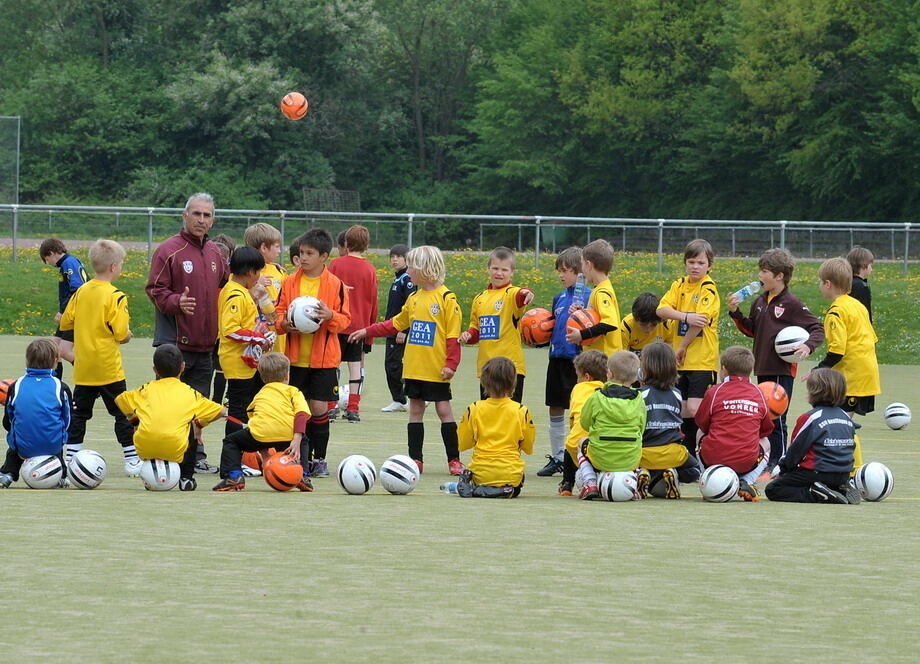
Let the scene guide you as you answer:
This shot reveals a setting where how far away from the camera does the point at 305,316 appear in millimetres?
9906

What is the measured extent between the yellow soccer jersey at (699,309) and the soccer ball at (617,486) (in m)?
2.38

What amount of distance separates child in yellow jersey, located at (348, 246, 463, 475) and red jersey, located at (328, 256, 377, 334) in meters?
3.42

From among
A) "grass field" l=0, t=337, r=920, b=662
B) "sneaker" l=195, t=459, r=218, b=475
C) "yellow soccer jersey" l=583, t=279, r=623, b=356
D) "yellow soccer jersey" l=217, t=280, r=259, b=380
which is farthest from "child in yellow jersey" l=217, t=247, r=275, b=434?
"yellow soccer jersey" l=583, t=279, r=623, b=356

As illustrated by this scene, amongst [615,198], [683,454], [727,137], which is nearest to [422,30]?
[615,198]

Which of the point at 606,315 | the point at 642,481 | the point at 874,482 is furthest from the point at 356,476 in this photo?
the point at 874,482

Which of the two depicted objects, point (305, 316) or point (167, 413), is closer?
point (167, 413)

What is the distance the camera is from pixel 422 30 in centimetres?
6850

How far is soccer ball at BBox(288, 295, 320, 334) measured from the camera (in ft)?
32.5

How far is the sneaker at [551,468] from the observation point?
10570mm

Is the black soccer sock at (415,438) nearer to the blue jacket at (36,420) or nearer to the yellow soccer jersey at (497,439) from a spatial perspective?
the yellow soccer jersey at (497,439)

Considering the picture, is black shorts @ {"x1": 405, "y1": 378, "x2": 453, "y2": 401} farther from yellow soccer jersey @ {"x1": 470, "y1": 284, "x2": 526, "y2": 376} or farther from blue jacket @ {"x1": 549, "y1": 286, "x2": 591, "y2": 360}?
blue jacket @ {"x1": 549, "y1": 286, "x2": 591, "y2": 360}

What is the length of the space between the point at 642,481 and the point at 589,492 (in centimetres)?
39

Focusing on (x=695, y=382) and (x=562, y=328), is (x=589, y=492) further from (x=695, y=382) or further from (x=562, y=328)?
(x=695, y=382)

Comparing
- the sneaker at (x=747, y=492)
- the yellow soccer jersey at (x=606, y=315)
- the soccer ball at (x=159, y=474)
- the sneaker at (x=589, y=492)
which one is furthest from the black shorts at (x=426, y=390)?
the sneaker at (x=747, y=492)
